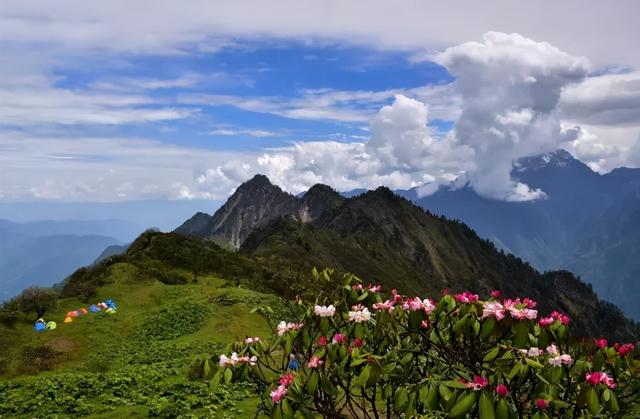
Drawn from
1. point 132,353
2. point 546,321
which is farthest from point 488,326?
point 132,353

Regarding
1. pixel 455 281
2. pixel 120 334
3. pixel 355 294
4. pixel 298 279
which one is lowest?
pixel 455 281

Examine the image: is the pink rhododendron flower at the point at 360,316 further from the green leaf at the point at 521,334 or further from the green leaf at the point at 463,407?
the green leaf at the point at 463,407

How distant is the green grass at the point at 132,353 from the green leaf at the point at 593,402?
6.59 metres

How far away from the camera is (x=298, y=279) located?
62219 mm

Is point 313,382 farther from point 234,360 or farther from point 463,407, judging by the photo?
point 463,407

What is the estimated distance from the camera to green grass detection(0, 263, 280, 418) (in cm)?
1759

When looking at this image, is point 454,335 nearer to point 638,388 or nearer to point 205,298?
point 638,388

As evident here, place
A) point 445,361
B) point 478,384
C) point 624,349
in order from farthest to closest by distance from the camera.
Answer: point 445,361 → point 624,349 → point 478,384

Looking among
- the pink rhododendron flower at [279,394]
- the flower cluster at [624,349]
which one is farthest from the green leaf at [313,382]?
the flower cluster at [624,349]

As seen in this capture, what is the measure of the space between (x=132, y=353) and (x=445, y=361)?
26.9 metres

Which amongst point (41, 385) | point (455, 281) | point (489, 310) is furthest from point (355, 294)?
point (455, 281)

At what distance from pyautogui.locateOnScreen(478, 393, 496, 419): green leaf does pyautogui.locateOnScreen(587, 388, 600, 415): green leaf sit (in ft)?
4.26

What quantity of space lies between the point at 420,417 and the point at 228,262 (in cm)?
6121

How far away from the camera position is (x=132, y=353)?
30.4 metres
